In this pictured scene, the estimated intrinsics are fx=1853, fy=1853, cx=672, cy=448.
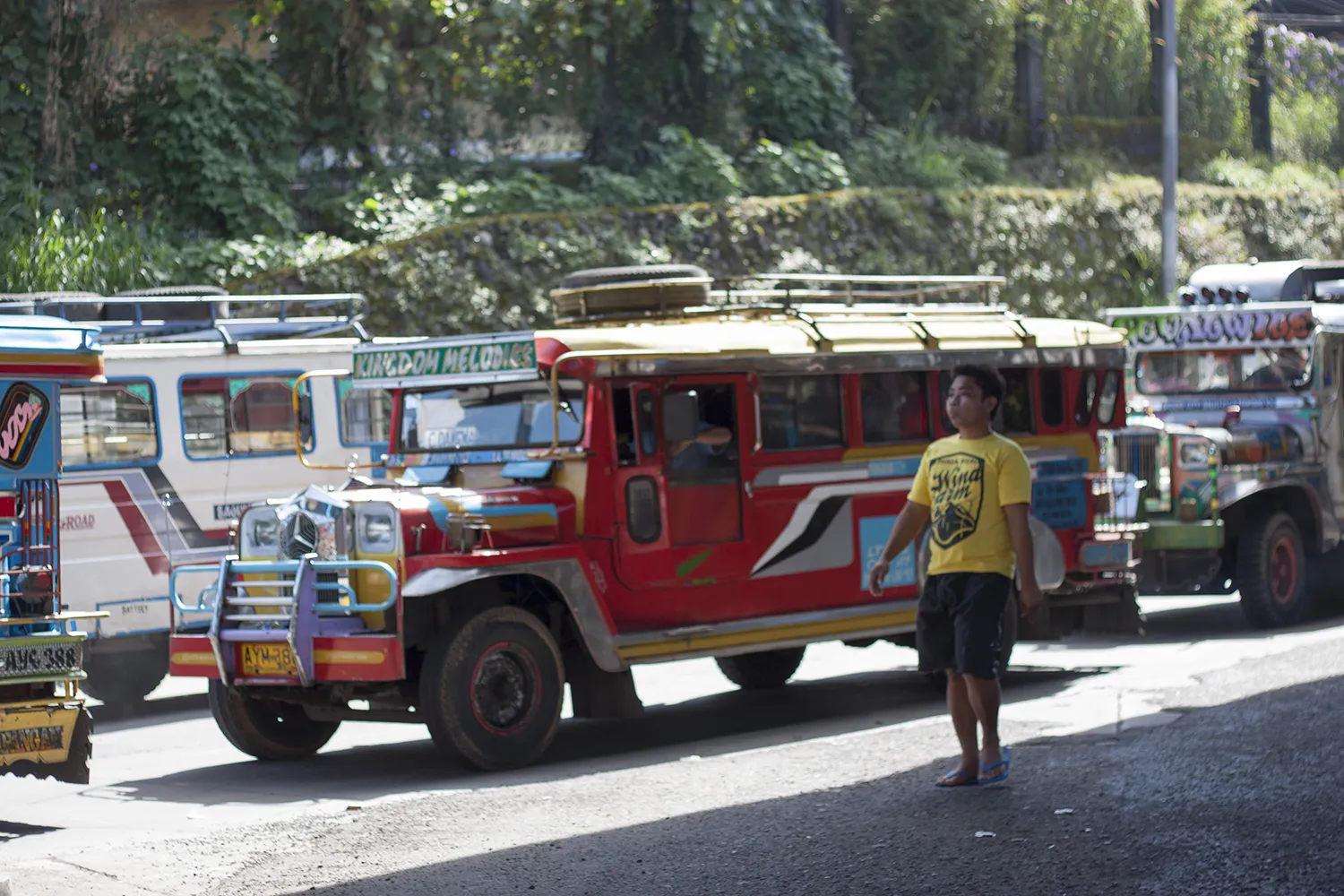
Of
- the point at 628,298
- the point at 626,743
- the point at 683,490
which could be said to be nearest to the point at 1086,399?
the point at 628,298

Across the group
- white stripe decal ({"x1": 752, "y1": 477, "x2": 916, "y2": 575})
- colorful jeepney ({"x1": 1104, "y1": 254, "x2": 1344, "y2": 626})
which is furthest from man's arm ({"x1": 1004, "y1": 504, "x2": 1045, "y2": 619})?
colorful jeepney ({"x1": 1104, "y1": 254, "x2": 1344, "y2": 626})

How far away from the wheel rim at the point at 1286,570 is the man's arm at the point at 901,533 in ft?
25.2

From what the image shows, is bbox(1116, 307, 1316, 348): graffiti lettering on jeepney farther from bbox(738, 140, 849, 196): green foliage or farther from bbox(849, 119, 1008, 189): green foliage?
bbox(849, 119, 1008, 189): green foliage

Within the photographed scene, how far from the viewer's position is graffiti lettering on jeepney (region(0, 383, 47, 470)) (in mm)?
8508

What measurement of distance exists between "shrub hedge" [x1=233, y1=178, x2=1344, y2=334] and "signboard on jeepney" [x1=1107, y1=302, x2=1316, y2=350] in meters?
5.35

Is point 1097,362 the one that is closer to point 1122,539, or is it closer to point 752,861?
point 1122,539

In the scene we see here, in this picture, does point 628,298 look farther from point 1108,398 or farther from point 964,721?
point 964,721

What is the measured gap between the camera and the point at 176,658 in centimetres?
1007

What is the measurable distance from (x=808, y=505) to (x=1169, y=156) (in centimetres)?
1228

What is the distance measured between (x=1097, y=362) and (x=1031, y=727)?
3.71 metres

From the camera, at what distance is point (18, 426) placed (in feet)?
28.0

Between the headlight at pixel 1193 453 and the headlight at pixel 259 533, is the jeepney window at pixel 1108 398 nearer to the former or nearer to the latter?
the headlight at pixel 1193 453

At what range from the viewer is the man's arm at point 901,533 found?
8289 mm

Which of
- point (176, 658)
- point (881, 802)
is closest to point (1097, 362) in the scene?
point (881, 802)
